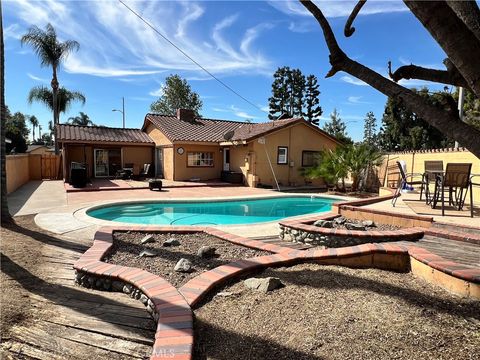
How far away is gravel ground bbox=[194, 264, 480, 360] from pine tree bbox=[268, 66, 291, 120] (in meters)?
50.9

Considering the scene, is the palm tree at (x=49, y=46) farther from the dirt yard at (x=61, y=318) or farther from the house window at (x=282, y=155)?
the dirt yard at (x=61, y=318)

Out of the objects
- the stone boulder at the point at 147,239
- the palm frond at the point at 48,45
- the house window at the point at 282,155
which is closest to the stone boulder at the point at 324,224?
the stone boulder at the point at 147,239

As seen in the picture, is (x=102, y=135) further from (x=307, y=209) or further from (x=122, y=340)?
(x=122, y=340)

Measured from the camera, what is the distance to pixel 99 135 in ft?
69.7

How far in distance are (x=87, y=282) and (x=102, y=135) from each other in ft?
63.9

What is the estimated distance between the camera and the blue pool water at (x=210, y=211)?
408 inches

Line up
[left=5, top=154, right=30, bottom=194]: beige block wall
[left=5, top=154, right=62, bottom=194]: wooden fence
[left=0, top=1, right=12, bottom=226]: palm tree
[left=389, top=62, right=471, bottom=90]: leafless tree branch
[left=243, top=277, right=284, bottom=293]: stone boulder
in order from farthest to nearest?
[left=5, top=154, right=62, bottom=194]: wooden fence, [left=5, top=154, right=30, bottom=194]: beige block wall, [left=0, top=1, right=12, bottom=226]: palm tree, [left=243, top=277, right=284, bottom=293]: stone boulder, [left=389, top=62, right=471, bottom=90]: leafless tree branch

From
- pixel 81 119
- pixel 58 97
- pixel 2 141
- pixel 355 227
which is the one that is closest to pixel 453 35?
pixel 355 227

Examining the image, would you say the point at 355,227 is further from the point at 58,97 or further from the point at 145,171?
the point at 58,97

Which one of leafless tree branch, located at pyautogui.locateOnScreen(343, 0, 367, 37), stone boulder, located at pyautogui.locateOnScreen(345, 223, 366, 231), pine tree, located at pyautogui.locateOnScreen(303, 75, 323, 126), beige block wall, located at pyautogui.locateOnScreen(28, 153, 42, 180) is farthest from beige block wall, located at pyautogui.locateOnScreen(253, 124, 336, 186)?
pine tree, located at pyautogui.locateOnScreen(303, 75, 323, 126)

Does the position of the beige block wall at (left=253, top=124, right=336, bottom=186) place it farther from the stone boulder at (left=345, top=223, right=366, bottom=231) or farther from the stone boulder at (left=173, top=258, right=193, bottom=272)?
the stone boulder at (left=173, top=258, right=193, bottom=272)

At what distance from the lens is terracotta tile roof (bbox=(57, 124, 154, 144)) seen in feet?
64.4

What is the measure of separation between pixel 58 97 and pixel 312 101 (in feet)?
125

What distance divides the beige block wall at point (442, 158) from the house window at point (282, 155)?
5959 millimetres
